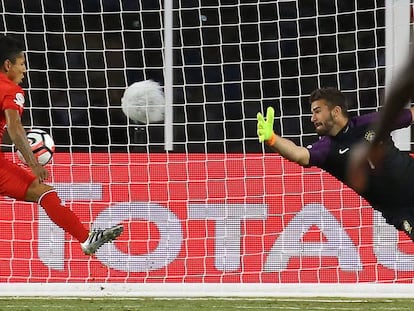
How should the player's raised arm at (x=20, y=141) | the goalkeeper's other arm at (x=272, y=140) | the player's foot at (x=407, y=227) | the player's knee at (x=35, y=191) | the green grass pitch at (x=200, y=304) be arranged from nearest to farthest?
the goalkeeper's other arm at (x=272, y=140)
the player's raised arm at (x=20, y=141)
the player's foot at (x=407, y=227)
the player's knee at (x=35, y=191)
the green grass pitch at (x=200, y=304)

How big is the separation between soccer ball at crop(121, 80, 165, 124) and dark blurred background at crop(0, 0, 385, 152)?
12cm

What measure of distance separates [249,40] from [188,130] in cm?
111

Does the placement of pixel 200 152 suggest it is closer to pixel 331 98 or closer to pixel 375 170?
pixel 331 98

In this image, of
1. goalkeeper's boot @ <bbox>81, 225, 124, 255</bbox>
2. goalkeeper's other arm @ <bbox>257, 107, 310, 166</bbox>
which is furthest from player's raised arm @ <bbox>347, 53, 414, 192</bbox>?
goalkeeper's boot @ <bbox>81, 225, 124, 255</bbox>

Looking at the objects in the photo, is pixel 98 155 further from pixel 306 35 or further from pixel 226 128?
pixel 306 35

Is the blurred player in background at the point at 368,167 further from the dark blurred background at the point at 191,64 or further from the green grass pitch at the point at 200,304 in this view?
the dark blurred background at the point at 191,64

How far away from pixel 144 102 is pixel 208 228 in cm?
148

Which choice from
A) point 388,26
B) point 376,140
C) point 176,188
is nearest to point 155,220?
point 176,188

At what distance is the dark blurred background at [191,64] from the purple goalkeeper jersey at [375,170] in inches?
111

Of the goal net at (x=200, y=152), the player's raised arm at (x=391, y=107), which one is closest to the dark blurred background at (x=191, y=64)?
the goal net at (x=200, y=152)

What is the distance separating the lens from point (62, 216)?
7449 millimetres

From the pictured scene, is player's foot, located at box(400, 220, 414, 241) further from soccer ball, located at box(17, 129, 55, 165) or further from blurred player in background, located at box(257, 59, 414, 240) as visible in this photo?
soccer ball, located at box(17, 129, 55, 165)

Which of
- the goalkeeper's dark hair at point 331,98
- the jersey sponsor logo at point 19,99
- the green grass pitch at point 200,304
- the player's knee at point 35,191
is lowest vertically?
the green grass pitch at point 200,304

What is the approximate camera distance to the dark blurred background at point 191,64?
1012cm
